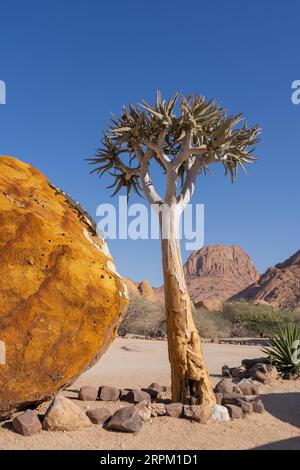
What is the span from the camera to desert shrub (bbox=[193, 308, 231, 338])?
23.3 meters

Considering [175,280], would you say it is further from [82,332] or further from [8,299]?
[8,299]

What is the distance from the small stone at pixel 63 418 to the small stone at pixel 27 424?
0.13 m

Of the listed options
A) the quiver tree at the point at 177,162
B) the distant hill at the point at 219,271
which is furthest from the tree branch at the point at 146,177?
the distant hill at the point at 219,271

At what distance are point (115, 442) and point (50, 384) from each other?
98 cm

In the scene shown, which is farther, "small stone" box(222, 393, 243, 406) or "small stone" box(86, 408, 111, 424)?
"small stone" box(222, 393, 243, 406)

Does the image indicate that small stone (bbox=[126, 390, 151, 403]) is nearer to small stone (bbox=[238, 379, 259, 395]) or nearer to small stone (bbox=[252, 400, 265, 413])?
small stone (bbox=[252, 400, 265, 413])

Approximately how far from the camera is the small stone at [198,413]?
6.16 metres

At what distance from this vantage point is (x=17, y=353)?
5309mm

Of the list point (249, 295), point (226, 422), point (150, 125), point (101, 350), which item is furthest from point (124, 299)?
point (249, 295)

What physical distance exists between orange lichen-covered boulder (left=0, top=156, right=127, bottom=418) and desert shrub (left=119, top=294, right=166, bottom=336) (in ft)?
52.2

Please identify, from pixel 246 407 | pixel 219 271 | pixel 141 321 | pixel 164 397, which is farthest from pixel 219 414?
pixel 219 271

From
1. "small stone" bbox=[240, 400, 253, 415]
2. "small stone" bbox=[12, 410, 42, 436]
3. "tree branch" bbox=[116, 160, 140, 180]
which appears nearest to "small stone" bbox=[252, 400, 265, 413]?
"small stone" bbox=[240, 400, 253, 415]

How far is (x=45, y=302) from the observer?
18.1 feet

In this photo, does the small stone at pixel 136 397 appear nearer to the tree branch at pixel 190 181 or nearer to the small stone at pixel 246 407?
the small stone at pixel 246 407
